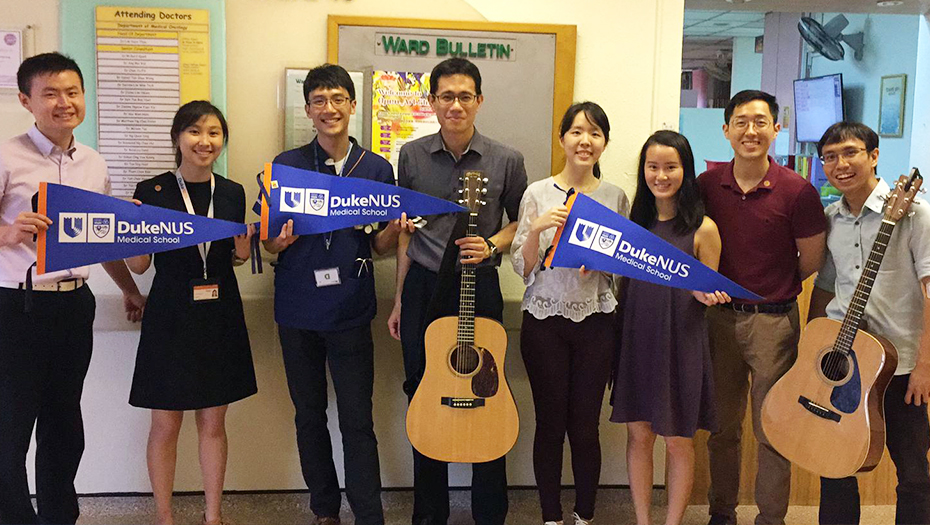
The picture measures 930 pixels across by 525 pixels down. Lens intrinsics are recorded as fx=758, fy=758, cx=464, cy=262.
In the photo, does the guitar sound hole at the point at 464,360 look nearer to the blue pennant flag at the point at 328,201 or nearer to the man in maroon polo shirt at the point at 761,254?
the blue pennant flag at the point at 328,201

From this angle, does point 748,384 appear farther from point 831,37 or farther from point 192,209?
point 831,37

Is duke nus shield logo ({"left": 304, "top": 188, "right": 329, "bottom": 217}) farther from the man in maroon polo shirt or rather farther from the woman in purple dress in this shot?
the man in maroon polo shirt

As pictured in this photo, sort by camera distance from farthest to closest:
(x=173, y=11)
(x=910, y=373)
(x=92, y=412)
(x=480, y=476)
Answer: (x=92, y=412)
(x=173, y=11)
(x=480, y=476)
(x=910, y=373)

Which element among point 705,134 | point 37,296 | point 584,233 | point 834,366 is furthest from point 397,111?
point 705,134

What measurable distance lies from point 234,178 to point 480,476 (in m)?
1.72

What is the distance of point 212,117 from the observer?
290cm

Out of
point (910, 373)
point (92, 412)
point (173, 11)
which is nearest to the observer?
point (910, 373)

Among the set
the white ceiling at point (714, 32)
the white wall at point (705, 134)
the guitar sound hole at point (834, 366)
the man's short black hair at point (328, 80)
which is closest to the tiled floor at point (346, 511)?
the guitar sound hole at point (834, 366)

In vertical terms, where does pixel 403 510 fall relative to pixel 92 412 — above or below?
below

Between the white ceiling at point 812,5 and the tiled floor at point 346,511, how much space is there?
9.13ft

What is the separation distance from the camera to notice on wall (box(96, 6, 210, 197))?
3.26m

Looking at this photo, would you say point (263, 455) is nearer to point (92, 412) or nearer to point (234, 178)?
point (92, 412)

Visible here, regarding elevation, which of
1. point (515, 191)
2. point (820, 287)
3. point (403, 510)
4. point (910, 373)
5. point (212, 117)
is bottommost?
point (403, 510)

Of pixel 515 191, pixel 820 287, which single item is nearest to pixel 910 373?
pixel 820 287
